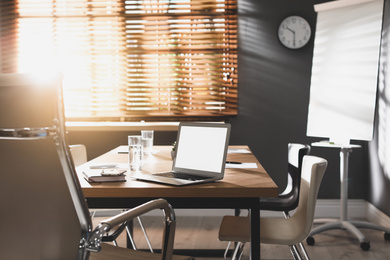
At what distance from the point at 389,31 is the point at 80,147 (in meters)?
2.67

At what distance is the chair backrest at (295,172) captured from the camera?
2.88 metres

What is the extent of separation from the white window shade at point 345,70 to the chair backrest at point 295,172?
1036 mm

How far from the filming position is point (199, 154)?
7.61 feet

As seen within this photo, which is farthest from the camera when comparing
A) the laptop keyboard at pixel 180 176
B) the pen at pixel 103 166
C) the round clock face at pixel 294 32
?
the round clock face at pixel 294 32

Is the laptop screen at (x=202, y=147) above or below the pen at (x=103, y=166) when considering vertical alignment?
above

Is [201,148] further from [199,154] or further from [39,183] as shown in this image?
[39,183]

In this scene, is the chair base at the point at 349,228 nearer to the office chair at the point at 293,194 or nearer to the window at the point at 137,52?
the office chair at the point at 293,194

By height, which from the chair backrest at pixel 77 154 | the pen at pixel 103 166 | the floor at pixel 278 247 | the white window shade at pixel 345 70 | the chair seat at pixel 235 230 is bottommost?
the floor at pixel 278 247

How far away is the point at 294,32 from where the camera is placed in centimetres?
459

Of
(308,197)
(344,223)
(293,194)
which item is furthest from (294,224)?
(344,223)

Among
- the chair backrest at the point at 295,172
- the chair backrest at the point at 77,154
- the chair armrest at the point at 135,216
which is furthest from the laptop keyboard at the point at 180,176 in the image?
the chair backrest at the point at 77,154

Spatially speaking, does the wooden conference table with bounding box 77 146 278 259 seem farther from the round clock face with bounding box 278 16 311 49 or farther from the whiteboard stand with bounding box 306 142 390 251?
the round clock face with bounding box 278 16 311 49

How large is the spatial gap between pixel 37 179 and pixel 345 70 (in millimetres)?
3239

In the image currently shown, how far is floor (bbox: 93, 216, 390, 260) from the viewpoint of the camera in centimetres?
349
